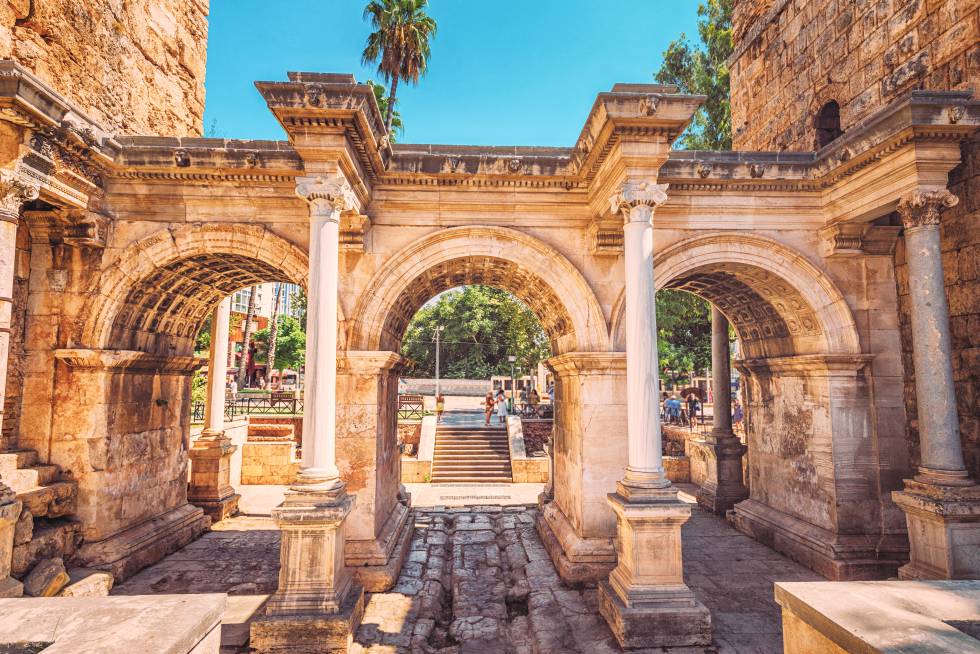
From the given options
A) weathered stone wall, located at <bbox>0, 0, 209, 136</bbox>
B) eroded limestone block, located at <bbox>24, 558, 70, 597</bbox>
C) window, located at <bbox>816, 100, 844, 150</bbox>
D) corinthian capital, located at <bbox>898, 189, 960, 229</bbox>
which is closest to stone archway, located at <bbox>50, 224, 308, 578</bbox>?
eroded limestone block, located at <bbox>24, 558, 70, 597</bbox>

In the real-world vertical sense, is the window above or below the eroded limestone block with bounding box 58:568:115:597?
above

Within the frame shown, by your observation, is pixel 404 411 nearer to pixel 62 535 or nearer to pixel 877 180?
pixel 62 535

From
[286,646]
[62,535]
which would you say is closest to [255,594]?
[286,646]

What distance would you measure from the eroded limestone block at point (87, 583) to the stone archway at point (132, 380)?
0.65 ft

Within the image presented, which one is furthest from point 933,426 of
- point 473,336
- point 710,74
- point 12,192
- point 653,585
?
point 473,336

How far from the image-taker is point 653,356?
5.85 meters

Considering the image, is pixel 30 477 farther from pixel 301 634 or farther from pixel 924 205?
pixel 924 205

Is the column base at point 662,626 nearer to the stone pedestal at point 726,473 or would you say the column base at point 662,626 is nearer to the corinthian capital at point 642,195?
the corinthian capital at point 642,195

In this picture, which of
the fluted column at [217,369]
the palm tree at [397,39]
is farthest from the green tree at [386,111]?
→ the fluted column at [217,369]

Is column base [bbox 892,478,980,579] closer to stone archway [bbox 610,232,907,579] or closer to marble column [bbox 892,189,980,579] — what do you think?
marble column [bbox 892,189,980,579]

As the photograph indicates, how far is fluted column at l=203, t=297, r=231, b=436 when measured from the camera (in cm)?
1020

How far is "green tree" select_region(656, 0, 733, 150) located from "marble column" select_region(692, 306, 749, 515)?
10240 millimetres

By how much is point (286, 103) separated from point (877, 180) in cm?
742

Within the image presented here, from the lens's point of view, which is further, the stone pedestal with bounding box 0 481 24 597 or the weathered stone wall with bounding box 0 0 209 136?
the weathered stone wall with bounding box 0 0 209 136
